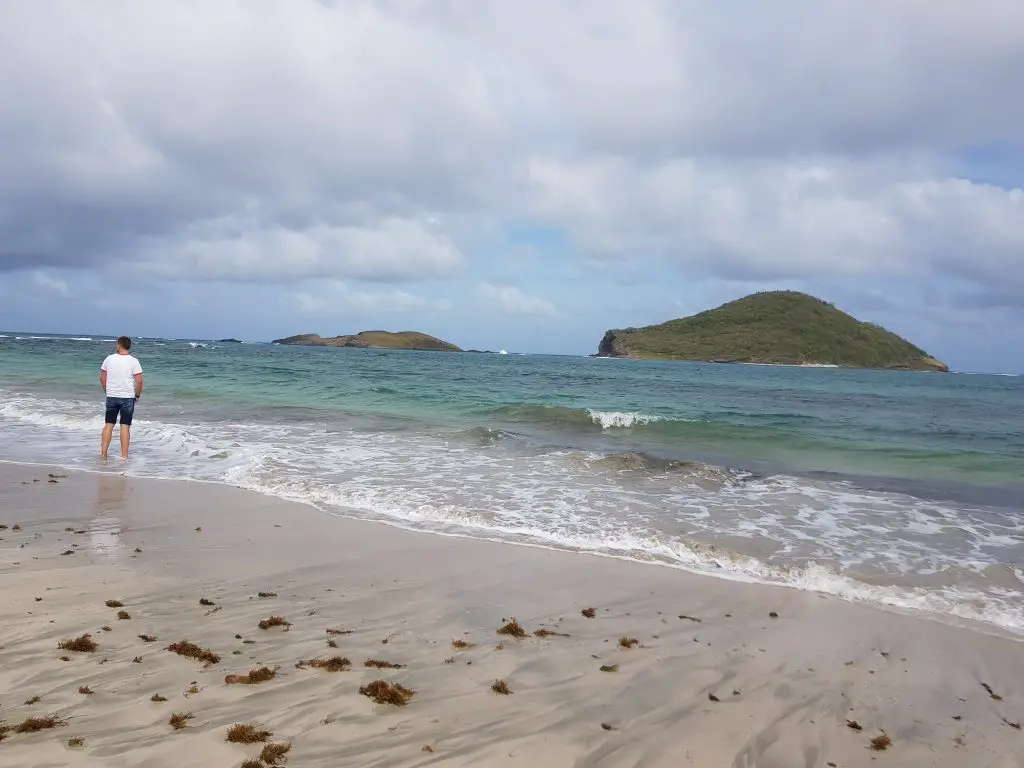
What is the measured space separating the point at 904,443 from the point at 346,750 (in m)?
20.5

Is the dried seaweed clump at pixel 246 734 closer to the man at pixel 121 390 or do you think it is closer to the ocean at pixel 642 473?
the ocean at pixel 642 473

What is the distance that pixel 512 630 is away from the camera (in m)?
5.18

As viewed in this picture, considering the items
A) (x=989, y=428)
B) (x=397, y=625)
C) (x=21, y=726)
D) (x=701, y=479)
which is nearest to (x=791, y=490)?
(x=701, y=479)

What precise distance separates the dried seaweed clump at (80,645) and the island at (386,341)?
508 ft

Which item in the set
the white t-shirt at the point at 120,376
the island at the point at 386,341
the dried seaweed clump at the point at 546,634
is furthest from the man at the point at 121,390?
the island at the point at 386,341

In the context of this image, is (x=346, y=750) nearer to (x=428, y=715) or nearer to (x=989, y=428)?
(x=428, y=715)

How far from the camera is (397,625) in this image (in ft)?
17.0

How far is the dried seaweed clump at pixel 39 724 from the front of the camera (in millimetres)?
3273

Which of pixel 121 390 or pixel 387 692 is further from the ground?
pixel 121 390

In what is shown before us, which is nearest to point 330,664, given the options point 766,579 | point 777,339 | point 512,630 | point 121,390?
point 512,630

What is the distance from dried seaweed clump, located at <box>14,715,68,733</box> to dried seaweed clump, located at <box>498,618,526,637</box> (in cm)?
297

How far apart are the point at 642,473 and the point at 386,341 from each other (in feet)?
502

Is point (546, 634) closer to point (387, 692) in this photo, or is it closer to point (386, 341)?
point (387, 692)

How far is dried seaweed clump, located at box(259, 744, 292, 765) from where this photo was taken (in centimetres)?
317
